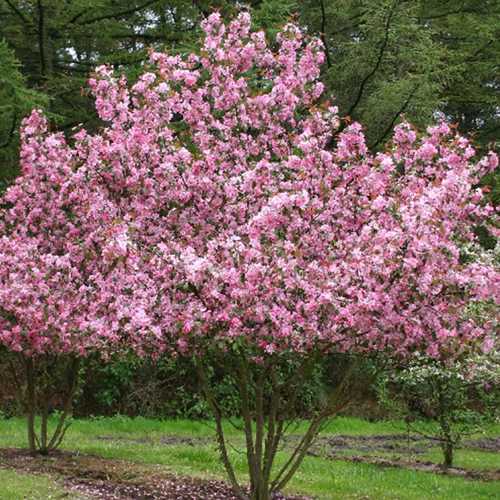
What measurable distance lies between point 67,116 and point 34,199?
9916 mm

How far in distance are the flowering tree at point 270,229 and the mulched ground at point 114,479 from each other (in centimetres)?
149

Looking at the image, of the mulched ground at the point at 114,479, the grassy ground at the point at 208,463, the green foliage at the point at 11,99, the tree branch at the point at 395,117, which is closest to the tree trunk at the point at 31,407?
the mulched ground at the point at 114,479

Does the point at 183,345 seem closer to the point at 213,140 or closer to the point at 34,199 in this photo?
the point at 213,140

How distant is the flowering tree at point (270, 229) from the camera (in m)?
6.63

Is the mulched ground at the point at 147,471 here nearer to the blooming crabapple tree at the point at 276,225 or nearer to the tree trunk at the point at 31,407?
the tree trunk at the point at 31,407

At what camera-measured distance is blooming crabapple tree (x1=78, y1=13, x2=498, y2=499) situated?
662cm

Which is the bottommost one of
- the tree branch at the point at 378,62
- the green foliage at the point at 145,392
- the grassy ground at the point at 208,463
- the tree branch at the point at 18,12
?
the grassy ground at the point at 208,463

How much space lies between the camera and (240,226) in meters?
8.06

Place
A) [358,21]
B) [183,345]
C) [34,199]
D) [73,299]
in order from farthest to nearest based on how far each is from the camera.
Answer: [358,21] < [34,199] < [73,299] < [183,345]

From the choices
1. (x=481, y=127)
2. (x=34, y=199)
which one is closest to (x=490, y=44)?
(x=481, y=127)

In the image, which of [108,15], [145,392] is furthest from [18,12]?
[145,392]

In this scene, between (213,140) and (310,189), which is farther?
(213,140)

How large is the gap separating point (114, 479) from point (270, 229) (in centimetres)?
487

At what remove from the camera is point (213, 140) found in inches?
352
